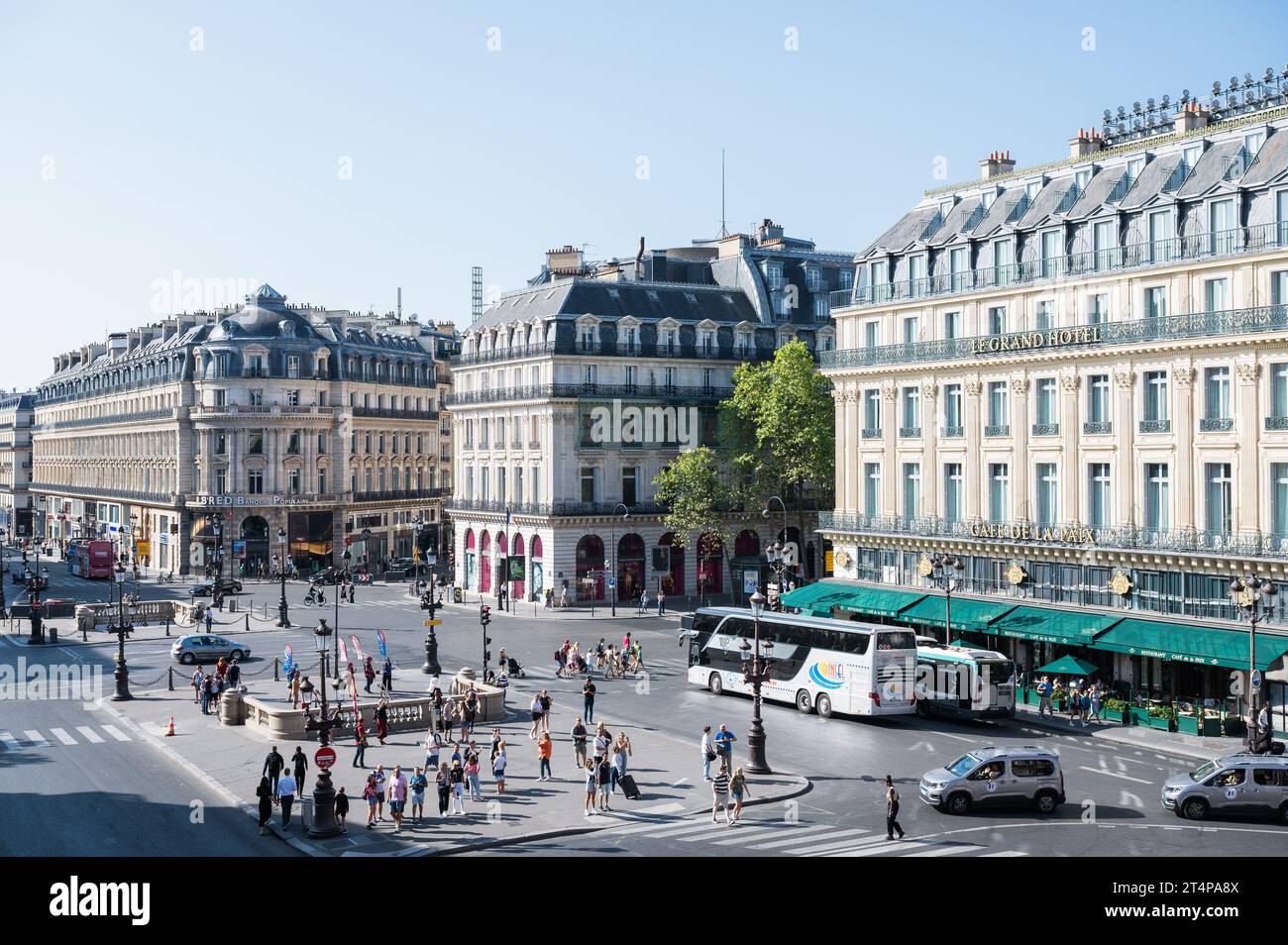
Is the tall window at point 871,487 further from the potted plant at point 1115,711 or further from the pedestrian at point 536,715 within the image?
the pedestrian at point 536,715

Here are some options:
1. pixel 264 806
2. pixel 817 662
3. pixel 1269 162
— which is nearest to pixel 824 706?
pixel 817 662

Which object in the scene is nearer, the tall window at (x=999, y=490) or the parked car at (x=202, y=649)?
the tall window at (x=999, y=490)

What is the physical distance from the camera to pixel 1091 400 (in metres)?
50.7

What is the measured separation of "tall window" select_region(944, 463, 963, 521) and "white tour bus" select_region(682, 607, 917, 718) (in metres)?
10.8

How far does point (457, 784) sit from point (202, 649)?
30.7 meters

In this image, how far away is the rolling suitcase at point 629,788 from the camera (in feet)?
110

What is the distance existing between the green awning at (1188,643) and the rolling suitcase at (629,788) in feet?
66.2

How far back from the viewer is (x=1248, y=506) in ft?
146

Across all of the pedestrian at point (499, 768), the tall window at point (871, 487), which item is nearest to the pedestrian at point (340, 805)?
the pedestrian at point (499, 768)

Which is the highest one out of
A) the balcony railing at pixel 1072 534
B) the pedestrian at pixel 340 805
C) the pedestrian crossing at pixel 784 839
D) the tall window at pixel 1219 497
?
the tall window at pixel 1219 497

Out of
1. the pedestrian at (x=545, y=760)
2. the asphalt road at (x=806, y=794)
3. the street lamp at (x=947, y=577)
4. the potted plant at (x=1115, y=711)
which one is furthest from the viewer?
the street lamp at (x=947, y=577)

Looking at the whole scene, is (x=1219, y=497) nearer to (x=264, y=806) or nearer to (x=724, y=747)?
(x=724, y=747)
